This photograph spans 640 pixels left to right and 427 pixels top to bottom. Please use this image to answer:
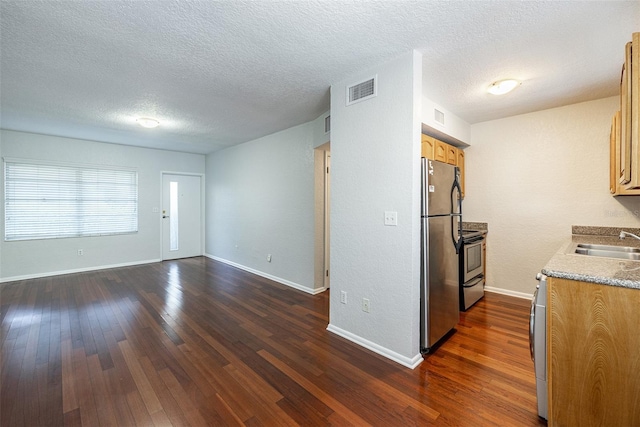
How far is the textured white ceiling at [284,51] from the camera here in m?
1.75

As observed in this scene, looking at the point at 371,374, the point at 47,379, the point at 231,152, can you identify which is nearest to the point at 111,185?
the point at 231,152

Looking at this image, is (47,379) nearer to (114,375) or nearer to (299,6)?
(114,375)

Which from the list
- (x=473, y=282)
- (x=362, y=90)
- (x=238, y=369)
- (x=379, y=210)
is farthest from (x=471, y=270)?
(x=238, y=369)

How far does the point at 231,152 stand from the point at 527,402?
19.1ft

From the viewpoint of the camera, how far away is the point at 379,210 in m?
2.44

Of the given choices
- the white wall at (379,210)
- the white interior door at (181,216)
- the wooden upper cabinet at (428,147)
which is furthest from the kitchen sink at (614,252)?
the white interior door at (181,216)

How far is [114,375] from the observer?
6.93 ft

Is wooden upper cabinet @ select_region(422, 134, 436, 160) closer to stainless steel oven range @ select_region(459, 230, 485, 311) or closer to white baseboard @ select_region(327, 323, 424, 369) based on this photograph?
stainless steel oven range @ select_region(459, 230, 485, 311)

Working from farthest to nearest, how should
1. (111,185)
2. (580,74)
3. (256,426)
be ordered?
(111,185)
(580,74)
(256,426)

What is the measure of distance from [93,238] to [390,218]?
19.5ft

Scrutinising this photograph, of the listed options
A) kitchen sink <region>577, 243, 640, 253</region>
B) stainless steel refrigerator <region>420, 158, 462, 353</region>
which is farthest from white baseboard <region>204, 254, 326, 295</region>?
kitchen sink <region>577, 243, 640, 253</region>

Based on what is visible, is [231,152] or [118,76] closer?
[118,76]

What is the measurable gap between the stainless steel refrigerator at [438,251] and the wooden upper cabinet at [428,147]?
43 centimetres

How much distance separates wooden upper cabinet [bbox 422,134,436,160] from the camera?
3.12 meters
